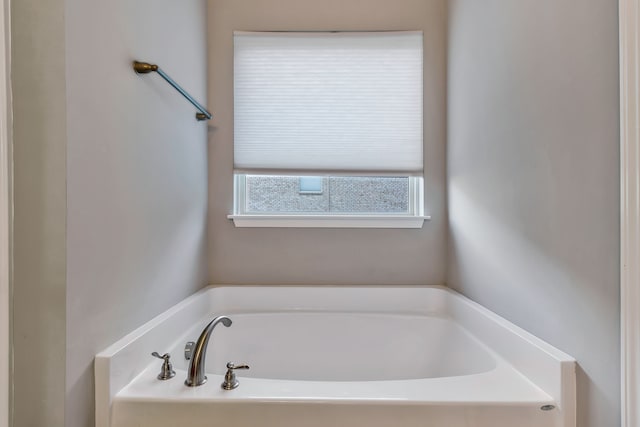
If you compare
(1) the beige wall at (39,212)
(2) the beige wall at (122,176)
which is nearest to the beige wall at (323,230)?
(2) the beige wall at (122,176)

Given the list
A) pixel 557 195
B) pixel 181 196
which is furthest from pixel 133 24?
pixel 557 195

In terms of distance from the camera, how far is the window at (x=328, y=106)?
1.88m

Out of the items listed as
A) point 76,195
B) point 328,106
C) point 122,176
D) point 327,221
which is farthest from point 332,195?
point 76,195

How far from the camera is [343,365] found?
5.33ft

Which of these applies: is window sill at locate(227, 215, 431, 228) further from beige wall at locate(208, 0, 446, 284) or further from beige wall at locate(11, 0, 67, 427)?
beige wall at locate(11, 0, 67, 427)

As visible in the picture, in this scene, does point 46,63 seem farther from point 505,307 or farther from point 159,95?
point 505,307

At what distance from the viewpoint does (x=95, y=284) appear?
944 mm

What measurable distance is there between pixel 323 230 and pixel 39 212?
121 cm

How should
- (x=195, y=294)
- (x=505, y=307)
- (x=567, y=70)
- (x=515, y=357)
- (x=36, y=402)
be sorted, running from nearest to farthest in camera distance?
(x=36, y=402) < (x=567, y=70) < (x=515, y=357) < (x=505, y=307) < (x=195, y=294)

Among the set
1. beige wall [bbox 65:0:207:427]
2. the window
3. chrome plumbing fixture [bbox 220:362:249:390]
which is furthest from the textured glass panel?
chrome plumbing fixture [bbox 220:362:249:390]

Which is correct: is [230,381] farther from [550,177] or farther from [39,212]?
[550,177]

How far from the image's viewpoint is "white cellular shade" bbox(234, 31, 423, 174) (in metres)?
1.88

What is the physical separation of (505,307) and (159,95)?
143 cm

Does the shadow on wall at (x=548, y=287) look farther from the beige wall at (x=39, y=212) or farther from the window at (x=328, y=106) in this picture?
the beige wall at (x=39, y=212)
